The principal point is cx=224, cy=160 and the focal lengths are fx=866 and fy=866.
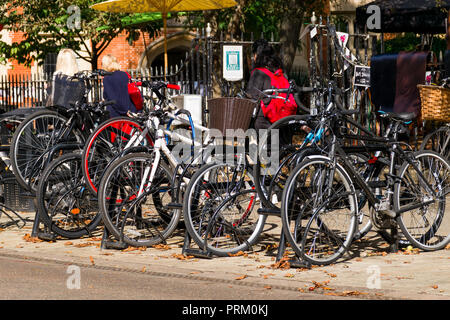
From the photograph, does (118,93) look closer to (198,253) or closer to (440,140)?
(198,253)

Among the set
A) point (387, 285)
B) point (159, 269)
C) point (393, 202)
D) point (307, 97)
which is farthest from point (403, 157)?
point (307, 97)

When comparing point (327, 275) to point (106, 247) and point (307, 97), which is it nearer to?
point (106, 247)

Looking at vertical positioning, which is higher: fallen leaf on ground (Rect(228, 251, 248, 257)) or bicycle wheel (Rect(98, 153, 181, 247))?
bicycle wheel (Rect(98, 153, 181, 247))

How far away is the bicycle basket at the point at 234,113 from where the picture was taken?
329 inches

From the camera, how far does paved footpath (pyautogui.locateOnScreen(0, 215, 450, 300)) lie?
6.34 m

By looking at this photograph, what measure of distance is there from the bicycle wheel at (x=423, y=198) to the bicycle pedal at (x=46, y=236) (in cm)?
352

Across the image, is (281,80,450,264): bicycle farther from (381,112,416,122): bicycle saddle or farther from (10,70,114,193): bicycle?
(10,70,114,193): bicycle

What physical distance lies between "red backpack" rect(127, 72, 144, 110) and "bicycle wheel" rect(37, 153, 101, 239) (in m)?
1.01

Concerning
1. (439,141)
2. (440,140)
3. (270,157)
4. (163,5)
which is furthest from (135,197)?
(163,5)

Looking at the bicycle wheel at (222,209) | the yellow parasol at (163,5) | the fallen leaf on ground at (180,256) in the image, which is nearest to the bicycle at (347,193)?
the bicycle wheel at (222,209)

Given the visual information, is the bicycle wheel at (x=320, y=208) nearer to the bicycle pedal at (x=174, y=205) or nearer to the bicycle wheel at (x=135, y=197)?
the bicycle pedal at (x=174, y=205)

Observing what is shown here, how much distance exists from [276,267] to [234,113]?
178 centimetres

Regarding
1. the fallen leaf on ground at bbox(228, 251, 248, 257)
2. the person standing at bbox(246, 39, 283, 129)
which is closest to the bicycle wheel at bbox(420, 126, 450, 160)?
the person standing at bbox(246, 39, 283, 129)
